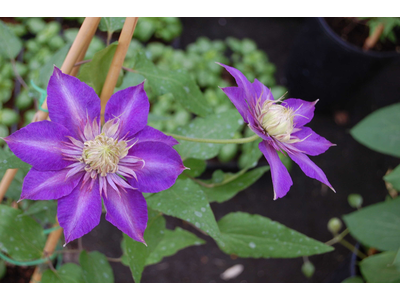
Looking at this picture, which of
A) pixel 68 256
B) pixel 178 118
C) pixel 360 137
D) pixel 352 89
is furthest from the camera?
pixel 352 89

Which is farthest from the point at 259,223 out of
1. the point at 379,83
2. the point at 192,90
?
the point at 379,83

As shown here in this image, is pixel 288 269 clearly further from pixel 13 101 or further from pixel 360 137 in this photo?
pixel 13 101

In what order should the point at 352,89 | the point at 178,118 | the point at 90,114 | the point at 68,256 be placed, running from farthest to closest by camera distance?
the point at 352,89 < the point at 178,118 < the point at 68,256 < the point at 90,114

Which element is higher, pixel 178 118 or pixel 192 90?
pixel 192 90

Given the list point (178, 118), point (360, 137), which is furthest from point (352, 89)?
point (178, 118)

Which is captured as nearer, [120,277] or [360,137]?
[360,137]

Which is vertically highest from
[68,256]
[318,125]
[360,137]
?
[360,137]

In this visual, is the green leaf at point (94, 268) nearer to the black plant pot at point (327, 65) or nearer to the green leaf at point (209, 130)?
the green leaf at point (209, 130)
